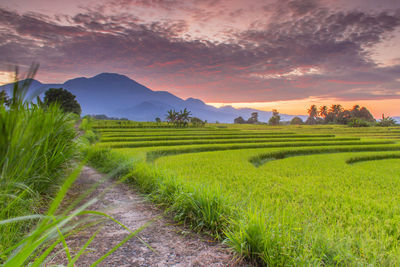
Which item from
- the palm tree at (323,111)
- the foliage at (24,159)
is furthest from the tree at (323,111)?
the foliage at (24,159)

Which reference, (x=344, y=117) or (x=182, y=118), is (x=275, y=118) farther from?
(x=182, y=118)

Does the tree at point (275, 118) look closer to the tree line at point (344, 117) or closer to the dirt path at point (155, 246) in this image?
the tree line at point (344, 117)

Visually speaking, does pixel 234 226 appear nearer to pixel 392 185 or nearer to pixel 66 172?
pixel 66 172

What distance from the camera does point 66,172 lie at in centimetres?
495

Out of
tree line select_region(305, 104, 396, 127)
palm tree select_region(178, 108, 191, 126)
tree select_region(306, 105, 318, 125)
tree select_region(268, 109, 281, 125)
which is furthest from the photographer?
tree select_region(306, 105, 318, 125)

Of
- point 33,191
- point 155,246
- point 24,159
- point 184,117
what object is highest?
point 184,117

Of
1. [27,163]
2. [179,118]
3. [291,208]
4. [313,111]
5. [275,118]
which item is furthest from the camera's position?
[313,111]

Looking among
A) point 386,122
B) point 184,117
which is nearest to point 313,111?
point 386,122

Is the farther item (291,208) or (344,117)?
(344,117)

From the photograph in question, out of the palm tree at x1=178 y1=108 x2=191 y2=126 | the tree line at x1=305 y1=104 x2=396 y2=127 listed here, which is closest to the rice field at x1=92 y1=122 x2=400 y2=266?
the palm tree at x1=178 y1=108 x2=191 y2=126

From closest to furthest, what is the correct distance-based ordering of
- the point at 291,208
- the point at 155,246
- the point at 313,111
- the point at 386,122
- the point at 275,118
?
the point at 155,246
the point at 291,208
the point at 386,122
the point at 275,118
the point at 313,111

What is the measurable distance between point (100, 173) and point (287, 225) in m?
6.00

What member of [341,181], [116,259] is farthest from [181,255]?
[341,181]

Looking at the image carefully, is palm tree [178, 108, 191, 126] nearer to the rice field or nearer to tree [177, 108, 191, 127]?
tree [177, 108, 191, 127]
